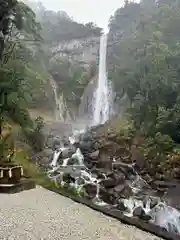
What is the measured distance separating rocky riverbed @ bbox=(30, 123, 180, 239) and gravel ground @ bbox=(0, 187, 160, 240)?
109 inches

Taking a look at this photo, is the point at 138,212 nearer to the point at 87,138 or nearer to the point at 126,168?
the point at 126,168

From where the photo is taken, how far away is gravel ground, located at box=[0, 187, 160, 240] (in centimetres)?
397

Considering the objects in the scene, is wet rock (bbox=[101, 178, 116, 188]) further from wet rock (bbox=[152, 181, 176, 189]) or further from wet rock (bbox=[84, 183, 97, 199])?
wet rock (bbox=[152, 181, 176, 189])

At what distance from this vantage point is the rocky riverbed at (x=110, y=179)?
780 cm

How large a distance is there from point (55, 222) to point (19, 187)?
6.16 feet

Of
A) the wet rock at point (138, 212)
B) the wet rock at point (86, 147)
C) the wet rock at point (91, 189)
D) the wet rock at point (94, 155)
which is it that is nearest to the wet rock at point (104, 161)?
the wet rock at point (94, 155)

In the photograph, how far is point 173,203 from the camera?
8.28 m

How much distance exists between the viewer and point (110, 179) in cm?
952

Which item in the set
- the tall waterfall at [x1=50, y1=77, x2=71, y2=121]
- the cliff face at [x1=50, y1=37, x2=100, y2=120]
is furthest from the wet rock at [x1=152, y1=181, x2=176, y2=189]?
the cliff face at [x1=50, y1=37, x2=100, y2=120]

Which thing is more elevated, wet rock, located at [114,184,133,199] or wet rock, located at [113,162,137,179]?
wet rock, located at [113,162,137,179]

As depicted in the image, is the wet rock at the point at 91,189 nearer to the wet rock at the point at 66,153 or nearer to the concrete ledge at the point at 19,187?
the concrete ledge at the point at 19,187

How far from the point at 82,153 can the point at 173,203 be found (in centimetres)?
513

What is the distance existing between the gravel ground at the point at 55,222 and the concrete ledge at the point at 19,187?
389 millimetres

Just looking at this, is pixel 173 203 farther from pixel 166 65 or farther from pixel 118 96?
pixel 118 96
